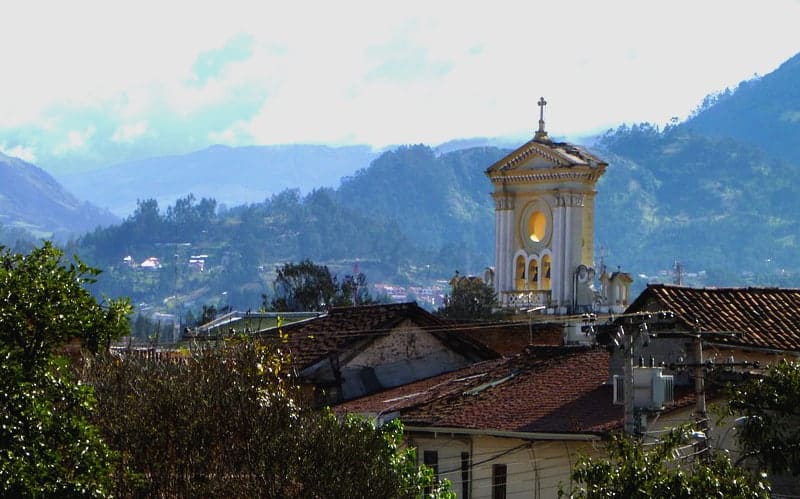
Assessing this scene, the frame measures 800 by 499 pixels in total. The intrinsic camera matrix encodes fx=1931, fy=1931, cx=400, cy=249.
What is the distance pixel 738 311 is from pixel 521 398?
4.13m

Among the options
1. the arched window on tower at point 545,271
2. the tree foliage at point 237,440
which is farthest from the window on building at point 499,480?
the arched window on tower at point 545,271

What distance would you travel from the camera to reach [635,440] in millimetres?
25297

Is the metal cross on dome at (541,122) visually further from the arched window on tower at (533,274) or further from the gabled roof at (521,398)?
the gabled roof at (521,398)

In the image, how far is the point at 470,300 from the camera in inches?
3024

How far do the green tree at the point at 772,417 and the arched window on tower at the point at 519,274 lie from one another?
58.4 metres

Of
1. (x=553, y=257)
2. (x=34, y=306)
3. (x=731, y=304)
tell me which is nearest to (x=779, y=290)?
(x=731, y=304)

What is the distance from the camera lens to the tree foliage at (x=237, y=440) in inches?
991

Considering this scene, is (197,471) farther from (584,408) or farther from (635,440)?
(584,408)

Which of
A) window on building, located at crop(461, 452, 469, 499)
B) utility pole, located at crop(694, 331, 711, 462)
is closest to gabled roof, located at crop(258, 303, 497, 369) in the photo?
window on building, located at crop(461, 452, 469, 499)

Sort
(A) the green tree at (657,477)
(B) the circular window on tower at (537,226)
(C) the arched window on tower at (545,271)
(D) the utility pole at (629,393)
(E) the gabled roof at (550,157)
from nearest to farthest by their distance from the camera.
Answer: (A) the green tree at (657,477), (D) the utility pole at (629,393), (E) the gabled roof at (550,157), (C) the arched window on tower at (545,271), (B) the circular window on tower at (537,226)

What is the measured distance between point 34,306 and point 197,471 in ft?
15.0

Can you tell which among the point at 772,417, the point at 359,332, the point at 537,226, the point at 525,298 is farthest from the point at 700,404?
the point at 537,226

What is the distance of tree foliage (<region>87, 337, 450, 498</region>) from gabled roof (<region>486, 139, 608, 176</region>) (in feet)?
184

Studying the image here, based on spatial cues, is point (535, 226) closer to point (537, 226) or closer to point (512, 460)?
point (537, 226)
